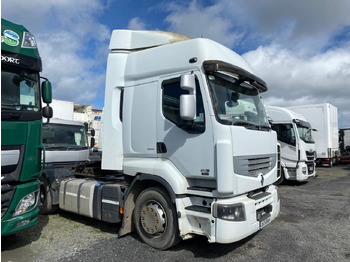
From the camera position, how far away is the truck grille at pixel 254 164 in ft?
12.6

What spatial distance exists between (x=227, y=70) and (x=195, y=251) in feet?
9.07

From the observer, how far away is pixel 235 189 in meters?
3.76

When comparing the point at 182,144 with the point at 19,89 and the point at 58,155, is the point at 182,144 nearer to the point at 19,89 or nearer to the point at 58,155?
the point at 19,89

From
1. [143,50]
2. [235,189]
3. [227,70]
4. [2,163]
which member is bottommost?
[235,189]

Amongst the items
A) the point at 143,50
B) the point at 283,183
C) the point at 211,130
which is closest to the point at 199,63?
the point at 211,130

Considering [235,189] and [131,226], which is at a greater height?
[235,189]

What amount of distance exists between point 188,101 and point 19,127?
2.40 meters

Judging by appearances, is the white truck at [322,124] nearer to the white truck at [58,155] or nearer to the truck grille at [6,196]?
the white truck at [58,155]

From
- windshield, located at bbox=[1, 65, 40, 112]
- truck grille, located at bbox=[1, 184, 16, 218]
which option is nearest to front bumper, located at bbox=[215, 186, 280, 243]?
truck grille, located at bbox=[1, 184, 16, 218]

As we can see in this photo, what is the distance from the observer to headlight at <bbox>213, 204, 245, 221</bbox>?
12.0 ft

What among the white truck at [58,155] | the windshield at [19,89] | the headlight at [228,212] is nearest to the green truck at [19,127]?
the windshield at [19,89]

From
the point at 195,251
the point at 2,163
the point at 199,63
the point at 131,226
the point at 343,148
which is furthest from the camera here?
the point at 343,148

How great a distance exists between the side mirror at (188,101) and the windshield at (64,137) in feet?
16.0

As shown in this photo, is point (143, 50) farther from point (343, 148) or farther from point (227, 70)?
point (343, 148)
